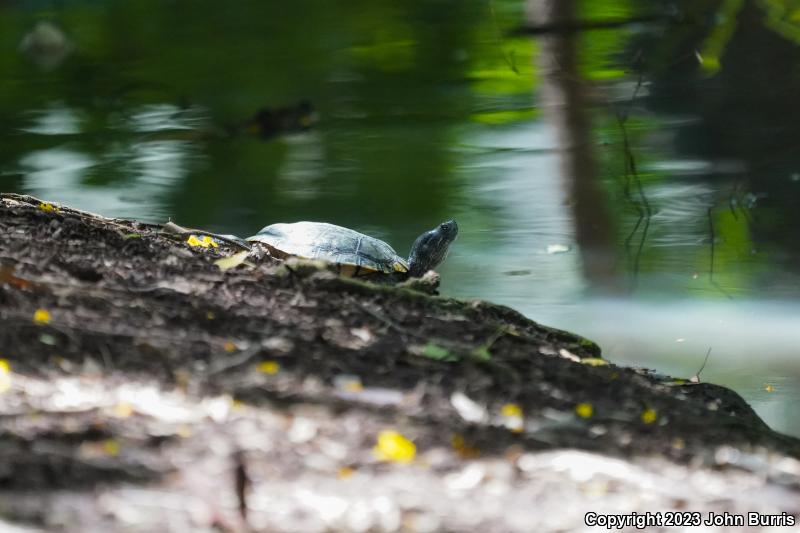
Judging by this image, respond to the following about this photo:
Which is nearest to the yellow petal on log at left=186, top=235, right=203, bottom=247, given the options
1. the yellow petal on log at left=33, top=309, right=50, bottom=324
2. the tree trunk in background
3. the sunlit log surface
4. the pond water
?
the sunlit log surface

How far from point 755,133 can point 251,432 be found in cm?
673

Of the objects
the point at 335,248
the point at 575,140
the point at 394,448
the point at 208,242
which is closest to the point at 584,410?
the point at 394,448

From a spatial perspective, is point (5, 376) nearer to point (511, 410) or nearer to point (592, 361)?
point (511, 410)

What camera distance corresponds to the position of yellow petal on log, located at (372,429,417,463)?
6.33 feet

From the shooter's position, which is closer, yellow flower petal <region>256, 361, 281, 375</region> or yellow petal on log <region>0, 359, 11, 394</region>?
yellow petal on log <region>0, 359, 11, 394</region>

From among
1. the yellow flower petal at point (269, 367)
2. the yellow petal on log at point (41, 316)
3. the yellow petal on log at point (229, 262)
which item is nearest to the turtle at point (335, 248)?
the yellow petal on log at point (229, 262)

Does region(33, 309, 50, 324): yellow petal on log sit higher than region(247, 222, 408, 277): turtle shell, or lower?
higher

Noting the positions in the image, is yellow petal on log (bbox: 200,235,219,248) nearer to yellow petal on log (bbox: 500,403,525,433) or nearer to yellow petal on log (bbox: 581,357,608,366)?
yellow petal on log (bbox: 581,357,608,366)

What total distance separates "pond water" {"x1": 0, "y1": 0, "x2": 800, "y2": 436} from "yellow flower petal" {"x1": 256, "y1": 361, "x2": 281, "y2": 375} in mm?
2951

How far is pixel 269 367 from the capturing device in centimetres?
218

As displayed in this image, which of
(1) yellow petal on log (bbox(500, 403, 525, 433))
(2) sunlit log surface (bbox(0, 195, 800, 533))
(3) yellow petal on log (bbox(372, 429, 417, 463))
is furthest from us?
(1) yellow petal on log (bbox(500, 403, 525, 433))

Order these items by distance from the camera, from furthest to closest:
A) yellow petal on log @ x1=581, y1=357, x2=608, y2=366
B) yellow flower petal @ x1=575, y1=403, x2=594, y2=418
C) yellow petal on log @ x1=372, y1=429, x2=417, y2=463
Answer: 1. yellow petal on log @ x1=581, y1=357, x2=608, y2=366
2. yellow flower petal @ x1=575, y1=403, x2=594, y2=418
3. yellow petal on log @ x1=372, y1=429, x2=417, y2=463

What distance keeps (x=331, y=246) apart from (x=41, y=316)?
212 cm

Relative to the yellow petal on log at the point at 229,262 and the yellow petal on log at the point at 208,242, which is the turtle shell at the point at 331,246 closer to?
the yellow petal on log at the point at 208,242
